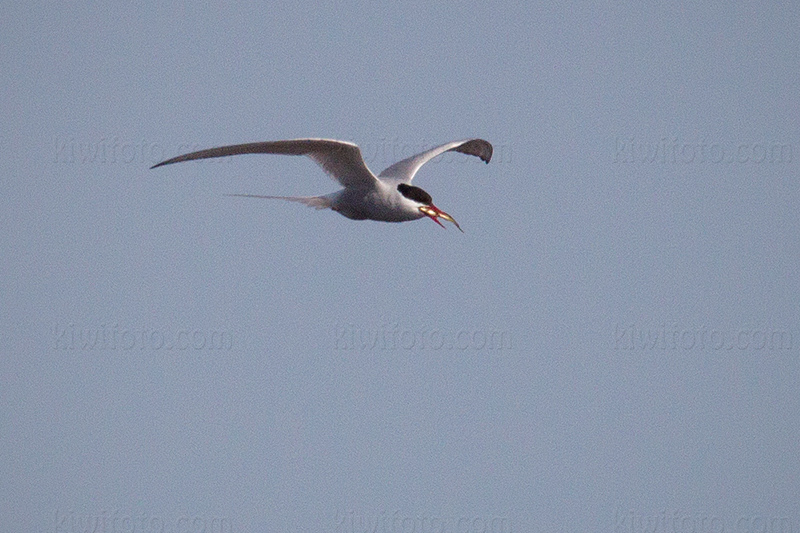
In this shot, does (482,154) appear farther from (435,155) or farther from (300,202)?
(300,202)

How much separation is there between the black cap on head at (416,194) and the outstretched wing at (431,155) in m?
0.97

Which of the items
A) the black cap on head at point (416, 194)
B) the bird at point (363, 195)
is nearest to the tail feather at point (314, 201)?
the bird at point (363, 195)

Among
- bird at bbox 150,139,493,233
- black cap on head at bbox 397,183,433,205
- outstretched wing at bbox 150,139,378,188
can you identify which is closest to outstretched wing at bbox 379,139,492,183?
bird at bbox 150,139,493,233

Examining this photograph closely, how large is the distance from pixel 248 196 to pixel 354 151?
155 centimetres

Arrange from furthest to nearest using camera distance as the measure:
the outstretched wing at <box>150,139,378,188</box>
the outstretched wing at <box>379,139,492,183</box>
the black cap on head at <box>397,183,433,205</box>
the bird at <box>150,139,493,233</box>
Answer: the outstretched wing at <box>379,139,492,183</box> < the black cap on head at <box>397,183,433,205</box> < the bird at <box>150,139,493,233</box> < the outstretched wing at <box>150,139,378,188</box>

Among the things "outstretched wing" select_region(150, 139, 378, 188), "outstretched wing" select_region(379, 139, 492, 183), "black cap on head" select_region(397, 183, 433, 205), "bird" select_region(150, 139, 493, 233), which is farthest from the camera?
"outstretched wing" select_region(379, 139, 492, 183)

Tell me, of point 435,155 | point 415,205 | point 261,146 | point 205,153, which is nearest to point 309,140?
point 261,146

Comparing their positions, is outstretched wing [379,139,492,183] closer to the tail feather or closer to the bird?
the bird

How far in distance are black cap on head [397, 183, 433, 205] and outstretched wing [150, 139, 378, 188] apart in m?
0.48

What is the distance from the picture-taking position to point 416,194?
46.5 ft

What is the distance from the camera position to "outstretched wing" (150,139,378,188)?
10578 mm

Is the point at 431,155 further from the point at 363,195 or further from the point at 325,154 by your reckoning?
the point at 325,154

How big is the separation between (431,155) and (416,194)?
2.75 m

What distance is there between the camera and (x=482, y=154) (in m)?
18.6
